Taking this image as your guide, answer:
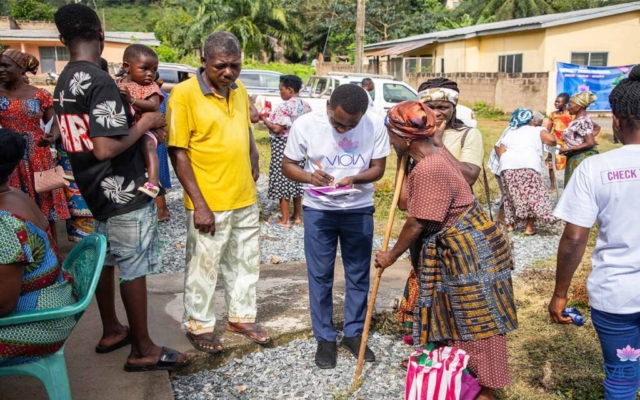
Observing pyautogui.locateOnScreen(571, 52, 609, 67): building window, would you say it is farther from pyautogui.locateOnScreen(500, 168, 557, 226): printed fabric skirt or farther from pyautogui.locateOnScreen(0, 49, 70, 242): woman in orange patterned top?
pyautogui.locateOnScreen(0, 49, 70, 242): woman in orange patterned top

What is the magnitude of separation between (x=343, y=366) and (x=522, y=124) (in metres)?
4.54

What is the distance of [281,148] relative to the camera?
7.39 m

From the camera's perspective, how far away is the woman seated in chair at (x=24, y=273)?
2.24 metres

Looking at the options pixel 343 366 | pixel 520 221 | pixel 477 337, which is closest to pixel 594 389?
pixel 477 337

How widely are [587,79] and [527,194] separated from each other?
1455 centimetres

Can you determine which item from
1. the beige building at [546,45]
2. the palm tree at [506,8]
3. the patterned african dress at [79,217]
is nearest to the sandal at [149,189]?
the patterned african dress at [79,217]

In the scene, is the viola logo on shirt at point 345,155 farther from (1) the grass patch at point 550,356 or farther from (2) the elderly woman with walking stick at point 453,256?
(1) the grass patch at point 550,356

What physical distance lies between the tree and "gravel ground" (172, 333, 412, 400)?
46.2 m

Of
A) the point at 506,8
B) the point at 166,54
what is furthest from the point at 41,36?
the point at 506,8

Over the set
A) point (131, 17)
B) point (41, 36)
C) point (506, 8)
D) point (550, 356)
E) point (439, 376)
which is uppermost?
point (131, 17)

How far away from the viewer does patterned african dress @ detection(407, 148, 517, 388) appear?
9.10 ft

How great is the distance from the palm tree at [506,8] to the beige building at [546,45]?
40.1 ft

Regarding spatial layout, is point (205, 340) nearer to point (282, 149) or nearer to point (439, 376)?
point (439, 376)

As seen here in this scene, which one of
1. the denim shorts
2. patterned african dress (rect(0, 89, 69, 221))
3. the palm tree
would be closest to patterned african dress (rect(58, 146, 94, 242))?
the denim shorts
